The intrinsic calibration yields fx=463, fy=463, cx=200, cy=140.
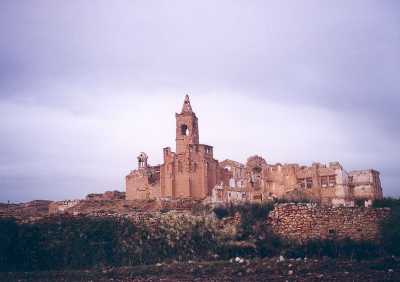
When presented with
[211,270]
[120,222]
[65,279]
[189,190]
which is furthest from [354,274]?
[189,190]

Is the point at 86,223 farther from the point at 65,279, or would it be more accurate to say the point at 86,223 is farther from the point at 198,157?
the point at 198,157

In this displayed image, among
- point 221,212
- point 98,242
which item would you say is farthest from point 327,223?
point 98,242

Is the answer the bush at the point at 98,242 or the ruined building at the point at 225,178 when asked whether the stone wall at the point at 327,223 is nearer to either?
the bush at the point at 98,242

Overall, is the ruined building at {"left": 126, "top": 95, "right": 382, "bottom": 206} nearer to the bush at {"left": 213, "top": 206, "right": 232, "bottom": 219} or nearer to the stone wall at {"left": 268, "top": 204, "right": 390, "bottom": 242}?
the bush at {"left": 213, "top": 206, "right": 232, "bottom": 219}

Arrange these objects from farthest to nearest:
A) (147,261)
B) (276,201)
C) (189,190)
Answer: (189,190) < (276,201) < (147,261)

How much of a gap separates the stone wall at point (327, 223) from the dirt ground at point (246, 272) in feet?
11.6

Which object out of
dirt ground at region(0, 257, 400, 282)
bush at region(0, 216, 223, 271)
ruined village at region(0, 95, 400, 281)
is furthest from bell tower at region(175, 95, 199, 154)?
dirt ground at region(0, 257, 400, 282)

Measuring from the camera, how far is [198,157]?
5622cm

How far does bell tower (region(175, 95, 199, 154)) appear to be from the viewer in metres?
58.3

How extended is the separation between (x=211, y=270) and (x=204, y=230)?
499cm

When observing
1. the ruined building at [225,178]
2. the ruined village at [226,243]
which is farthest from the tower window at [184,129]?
the ruined village at [226,243]

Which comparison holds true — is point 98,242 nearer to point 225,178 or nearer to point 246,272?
point 246,272

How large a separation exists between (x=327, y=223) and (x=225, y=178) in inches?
1553

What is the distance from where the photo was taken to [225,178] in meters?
59.4
